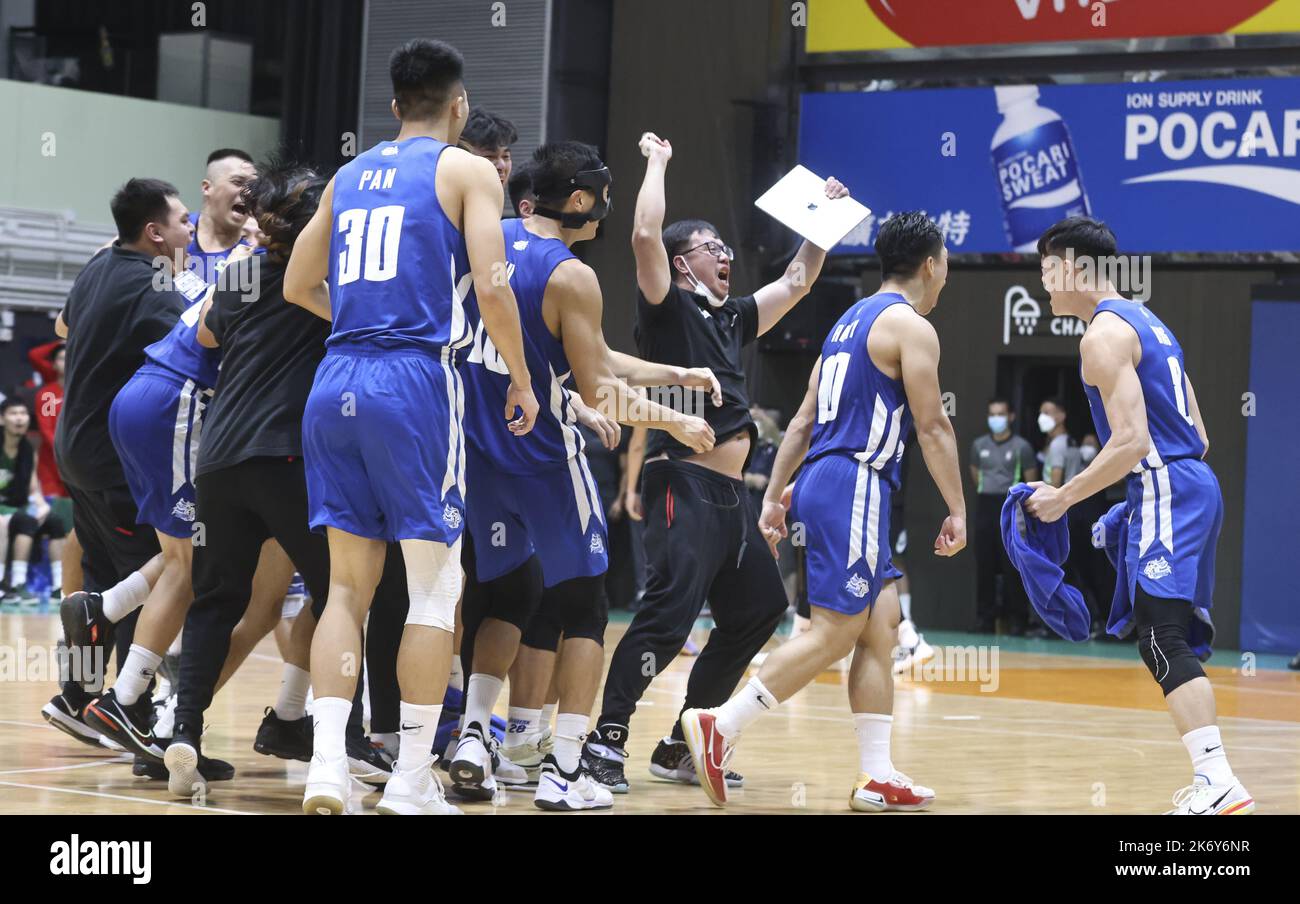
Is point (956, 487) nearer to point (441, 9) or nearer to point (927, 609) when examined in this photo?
point (927, 609)

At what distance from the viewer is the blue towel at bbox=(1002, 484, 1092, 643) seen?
5.60 meters

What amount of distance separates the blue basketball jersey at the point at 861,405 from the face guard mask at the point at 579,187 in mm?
843

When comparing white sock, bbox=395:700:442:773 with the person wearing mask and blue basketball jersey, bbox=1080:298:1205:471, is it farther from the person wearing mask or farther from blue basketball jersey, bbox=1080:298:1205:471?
the person wearing mask

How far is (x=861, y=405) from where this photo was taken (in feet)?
18.9

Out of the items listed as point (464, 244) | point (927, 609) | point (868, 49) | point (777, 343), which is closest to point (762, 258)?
point (777, 343)

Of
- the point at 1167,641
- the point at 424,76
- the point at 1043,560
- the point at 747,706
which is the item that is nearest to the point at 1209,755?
the point at 1167,641

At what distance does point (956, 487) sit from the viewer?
5.72m

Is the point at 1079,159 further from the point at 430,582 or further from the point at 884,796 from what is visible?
the point at 430,582

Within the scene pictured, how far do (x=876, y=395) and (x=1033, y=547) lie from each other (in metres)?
0.68

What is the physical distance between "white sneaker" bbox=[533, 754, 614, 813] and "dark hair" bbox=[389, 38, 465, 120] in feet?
6.41

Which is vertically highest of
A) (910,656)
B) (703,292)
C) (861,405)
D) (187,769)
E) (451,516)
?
(703,292)

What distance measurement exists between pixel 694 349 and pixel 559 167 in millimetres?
1002

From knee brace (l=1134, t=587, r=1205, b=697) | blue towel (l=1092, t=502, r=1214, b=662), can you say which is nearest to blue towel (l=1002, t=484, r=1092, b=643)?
blue towel (l=1092, t=502, r=1214, b=662)
